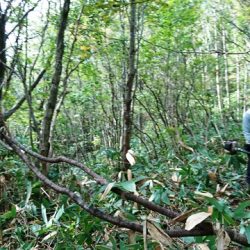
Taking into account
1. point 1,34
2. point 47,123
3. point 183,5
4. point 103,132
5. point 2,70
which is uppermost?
point 183,5

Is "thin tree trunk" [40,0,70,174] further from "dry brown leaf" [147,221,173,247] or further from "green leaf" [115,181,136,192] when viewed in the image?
"dry brown leaf" [147,221,173,247]

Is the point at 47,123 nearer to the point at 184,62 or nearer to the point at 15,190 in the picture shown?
the point at 15,190

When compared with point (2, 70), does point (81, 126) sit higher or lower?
lower

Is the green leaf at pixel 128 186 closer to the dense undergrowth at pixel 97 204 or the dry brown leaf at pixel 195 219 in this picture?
the dense undergrowth at pixel 97 204

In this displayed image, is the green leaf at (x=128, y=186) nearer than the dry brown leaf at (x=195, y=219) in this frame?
No

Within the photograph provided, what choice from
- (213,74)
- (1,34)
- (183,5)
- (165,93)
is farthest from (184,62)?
(1,34)

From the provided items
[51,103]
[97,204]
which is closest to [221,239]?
[97,204]

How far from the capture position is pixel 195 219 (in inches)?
47.9

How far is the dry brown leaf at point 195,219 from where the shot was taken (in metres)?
1.19

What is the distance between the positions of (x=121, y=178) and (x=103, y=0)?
1.94 metres

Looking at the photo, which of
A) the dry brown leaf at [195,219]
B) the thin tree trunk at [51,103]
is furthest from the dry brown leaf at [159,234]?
the thin tree trunk at [51,103]

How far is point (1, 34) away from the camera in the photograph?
14.3 feet

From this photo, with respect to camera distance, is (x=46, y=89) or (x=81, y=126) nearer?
(x=46, y=89)

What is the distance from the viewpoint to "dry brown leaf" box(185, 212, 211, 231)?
1.19 metres
